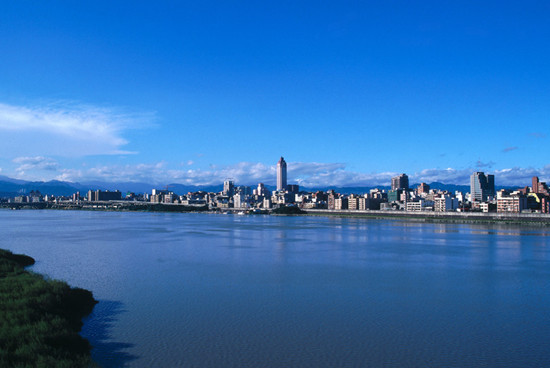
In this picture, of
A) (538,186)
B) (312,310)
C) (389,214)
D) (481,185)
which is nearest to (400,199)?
(481,185)

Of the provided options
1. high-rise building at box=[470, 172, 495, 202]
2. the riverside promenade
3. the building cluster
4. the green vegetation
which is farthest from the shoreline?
high-rise building at box=[470, 172, 495, 202]

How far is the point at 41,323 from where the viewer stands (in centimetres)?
540

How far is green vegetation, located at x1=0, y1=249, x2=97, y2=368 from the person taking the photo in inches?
174

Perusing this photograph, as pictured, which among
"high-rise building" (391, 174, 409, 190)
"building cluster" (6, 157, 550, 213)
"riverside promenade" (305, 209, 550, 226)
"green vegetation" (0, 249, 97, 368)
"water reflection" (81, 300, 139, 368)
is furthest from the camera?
"high-rise building" (391, 174, 409, 190)

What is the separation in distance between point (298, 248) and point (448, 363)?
491 inches

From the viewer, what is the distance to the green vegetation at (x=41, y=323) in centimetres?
442

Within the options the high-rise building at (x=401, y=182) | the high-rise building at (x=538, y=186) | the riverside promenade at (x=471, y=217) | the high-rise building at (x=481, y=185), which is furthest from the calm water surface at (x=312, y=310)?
the high-rise building at (x=401, y=182)

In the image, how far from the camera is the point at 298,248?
17406 millimetres

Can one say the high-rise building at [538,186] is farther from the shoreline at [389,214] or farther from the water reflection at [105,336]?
the water reflection at [105,336]

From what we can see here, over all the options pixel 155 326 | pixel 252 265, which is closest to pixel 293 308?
pixel 155 326

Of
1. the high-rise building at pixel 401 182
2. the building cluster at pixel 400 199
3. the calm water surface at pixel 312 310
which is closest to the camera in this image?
the calm water surface at pixel 312 310

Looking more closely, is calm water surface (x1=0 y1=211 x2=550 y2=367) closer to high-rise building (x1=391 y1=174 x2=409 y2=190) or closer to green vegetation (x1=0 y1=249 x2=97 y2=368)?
green vegetation (x1=0 y1=249 x2=97 y2=368)

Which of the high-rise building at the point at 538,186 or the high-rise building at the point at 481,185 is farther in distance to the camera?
the high-rise building at the point at 481,185

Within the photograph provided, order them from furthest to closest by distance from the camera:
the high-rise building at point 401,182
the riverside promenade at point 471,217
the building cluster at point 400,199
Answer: the high-rise building at point 401,182
the building cluster at point 400,199
the riverside promenade at point 471,217
